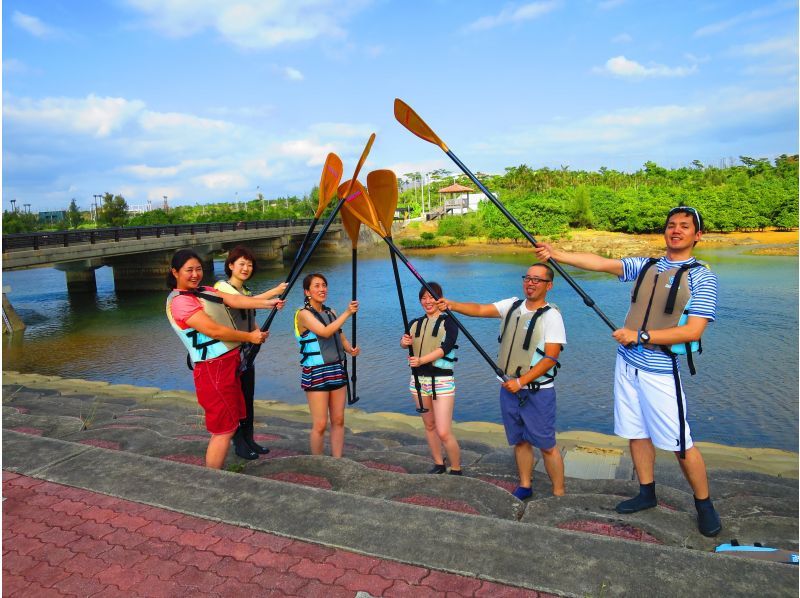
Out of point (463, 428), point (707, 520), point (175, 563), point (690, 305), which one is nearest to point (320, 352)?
point (175, 563)

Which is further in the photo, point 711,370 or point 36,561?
point 711,370

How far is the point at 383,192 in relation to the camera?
5.40 metres

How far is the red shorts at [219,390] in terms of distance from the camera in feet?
14.1

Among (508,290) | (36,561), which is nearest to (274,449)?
(36,561)

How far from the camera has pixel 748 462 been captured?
6.86m

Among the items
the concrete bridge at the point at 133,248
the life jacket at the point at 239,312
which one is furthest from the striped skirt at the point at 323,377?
the concrete bridge at the point at 133,248

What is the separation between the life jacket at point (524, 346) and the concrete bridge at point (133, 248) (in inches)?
705

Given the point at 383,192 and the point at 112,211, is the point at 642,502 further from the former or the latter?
the point at 112,211

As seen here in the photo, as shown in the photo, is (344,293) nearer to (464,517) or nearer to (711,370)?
(711,370)

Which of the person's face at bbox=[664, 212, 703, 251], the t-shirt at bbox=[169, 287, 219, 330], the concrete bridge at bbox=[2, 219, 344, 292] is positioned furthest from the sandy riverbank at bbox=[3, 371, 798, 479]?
the concrete bridge at bbox=[2, 219, 344, 292]

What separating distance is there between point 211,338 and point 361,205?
1.82 meters

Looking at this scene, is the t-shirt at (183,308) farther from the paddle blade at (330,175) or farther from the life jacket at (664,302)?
the life jacket at (664,302)

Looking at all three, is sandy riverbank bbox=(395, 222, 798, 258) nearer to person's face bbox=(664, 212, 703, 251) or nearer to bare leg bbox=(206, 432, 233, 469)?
person's face bbox=(664, 212, 703, 251)

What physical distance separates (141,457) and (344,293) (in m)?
23.1
